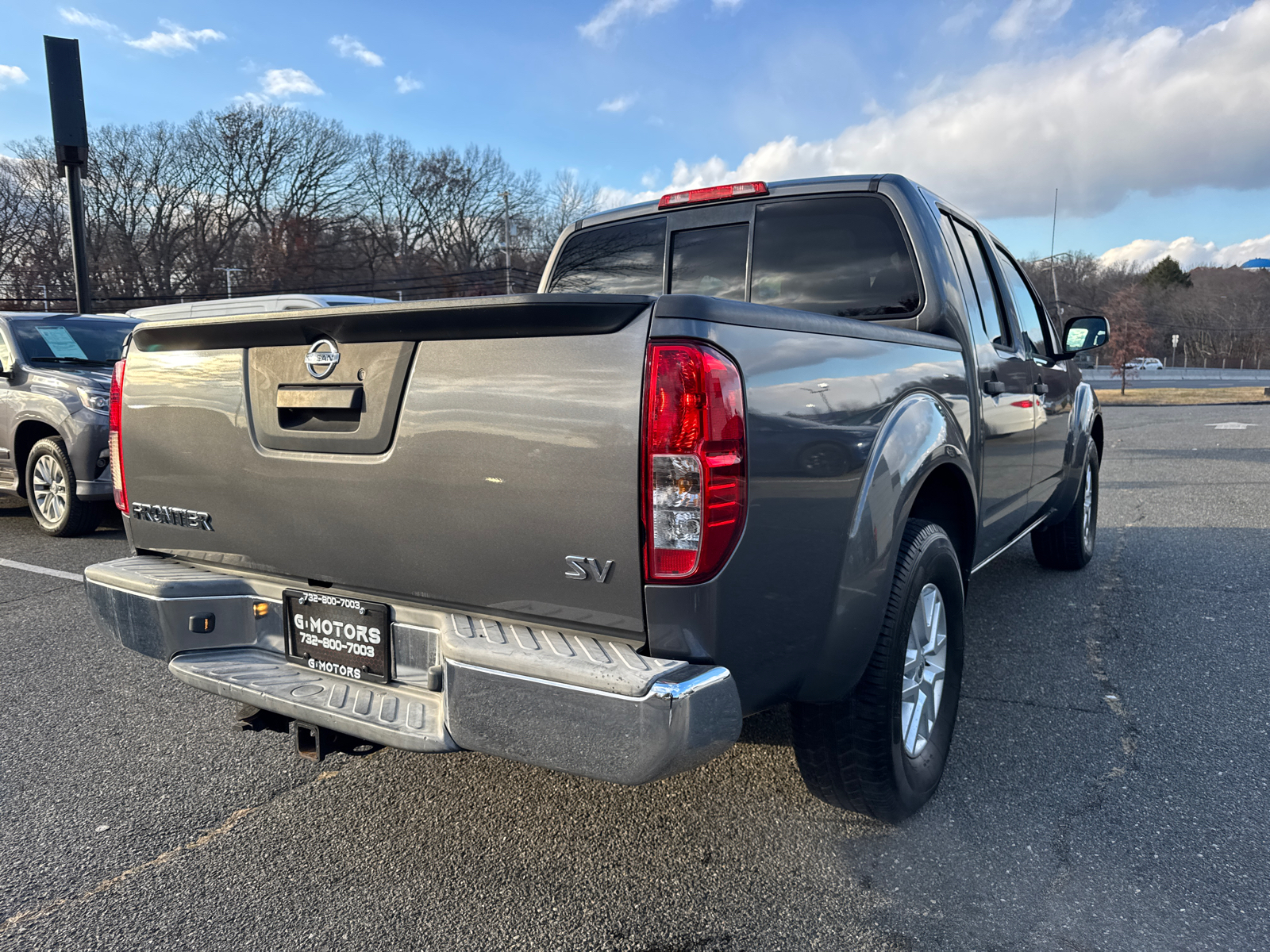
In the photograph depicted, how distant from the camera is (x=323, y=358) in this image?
7.76ft

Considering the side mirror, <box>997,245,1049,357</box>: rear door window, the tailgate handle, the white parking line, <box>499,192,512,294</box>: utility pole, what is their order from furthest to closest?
<box>499,192,512,294</box>: utility pole < the white parking line < the side mirror < <box>997,245,1049,357</box>: rear door window < the tailgate handle

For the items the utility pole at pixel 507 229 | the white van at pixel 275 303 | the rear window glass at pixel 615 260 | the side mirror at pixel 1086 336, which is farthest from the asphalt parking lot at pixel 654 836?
the utility pole at pixel 507 229

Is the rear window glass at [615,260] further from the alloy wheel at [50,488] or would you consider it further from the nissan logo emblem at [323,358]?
the alloy wheel at [50,488]

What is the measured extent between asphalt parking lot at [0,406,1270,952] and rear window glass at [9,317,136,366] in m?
4.39

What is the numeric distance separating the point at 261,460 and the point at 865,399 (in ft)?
5.48

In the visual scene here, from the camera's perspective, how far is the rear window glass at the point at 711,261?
3627 millimetres

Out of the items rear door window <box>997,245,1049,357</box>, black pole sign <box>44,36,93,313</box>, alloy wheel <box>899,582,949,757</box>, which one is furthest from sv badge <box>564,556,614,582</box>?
black pole sign <box>44,36,93,313</box>

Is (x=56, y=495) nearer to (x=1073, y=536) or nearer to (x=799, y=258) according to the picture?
(x=799, y=258)

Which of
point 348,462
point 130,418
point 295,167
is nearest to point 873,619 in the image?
point 348,462

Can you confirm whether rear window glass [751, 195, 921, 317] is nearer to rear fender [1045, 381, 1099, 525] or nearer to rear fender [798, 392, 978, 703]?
rear fender [798, 392, 978, 703]

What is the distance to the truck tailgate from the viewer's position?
1971mm

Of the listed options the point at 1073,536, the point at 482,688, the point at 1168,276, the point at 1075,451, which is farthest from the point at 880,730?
the point at 1168,276

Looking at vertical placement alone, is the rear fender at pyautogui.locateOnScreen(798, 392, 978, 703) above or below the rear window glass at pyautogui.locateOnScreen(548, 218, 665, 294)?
below

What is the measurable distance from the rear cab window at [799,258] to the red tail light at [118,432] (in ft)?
5.32
